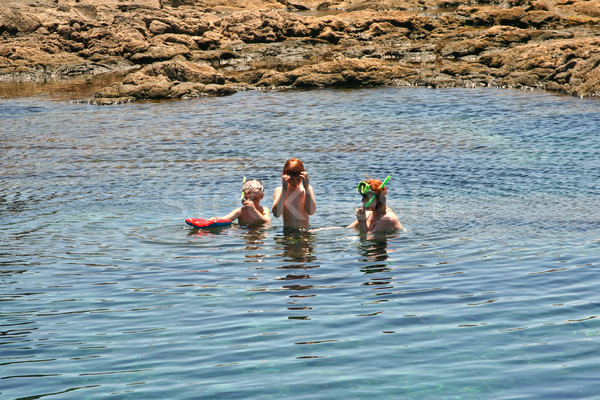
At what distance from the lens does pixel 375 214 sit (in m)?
11.4

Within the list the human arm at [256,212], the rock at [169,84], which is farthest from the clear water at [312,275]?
the rock at [169,84]

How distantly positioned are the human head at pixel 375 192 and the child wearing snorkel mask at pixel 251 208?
1979 mm

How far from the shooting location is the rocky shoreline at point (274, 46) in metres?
33.0

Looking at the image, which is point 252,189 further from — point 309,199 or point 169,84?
point 169,84

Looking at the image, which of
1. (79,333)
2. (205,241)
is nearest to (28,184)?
(205,241)

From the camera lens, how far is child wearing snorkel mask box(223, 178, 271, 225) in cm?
1187

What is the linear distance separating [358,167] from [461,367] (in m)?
12.2

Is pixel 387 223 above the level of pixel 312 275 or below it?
above

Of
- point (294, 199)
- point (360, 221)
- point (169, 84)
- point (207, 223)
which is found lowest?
point (207, 223)

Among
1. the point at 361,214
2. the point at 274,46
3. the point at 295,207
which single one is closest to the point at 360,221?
the point at 361,214

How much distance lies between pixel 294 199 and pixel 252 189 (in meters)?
0.78

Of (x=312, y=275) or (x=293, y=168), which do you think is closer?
(x=312, y=275)

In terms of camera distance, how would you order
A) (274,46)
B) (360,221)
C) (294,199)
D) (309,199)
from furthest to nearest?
(274,46) < (294,199) < (309,199) < (360,221)

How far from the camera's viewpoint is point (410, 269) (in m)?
9.37
